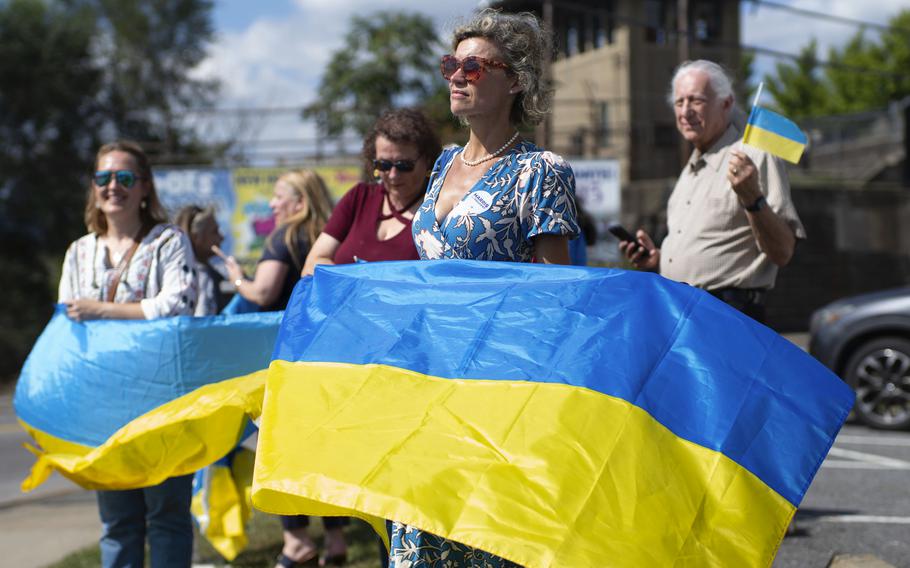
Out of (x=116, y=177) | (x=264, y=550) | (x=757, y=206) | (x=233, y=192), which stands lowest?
(x=264, y=550)

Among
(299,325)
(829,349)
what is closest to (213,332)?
(299,325)

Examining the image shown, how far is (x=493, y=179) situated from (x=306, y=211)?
2.31 meters

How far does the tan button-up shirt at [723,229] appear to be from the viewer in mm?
3787

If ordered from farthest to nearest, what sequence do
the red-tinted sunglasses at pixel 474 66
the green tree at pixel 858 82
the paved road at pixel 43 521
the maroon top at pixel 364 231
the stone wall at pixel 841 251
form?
1. the green tree at pixel 858 82
2. the stone wall at pixel 841 251
3. the paved road at pixel 43 521
4. the maroon top at pixel 364 231
5. the red-tinted sunglasses at pixel 474 66

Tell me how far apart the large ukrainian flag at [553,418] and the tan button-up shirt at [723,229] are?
131cm

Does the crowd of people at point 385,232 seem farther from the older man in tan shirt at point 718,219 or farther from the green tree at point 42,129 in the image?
the green tree at point 42,129

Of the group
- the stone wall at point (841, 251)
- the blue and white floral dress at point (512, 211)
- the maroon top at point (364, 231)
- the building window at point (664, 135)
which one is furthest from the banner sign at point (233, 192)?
the blue and white floral dress at point (512, 211)

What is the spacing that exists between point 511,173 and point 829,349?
7716mm

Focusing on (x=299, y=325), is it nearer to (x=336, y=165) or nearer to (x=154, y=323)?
(x=154, y=323)

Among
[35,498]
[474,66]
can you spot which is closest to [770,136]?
[474,66]

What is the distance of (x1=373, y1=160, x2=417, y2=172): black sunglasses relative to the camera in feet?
12.5

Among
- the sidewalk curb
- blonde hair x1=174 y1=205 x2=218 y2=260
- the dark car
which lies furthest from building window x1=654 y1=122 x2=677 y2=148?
blonde hair x1=174 y1=205 x2=218 y2=260

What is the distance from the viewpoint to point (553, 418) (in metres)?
2.25

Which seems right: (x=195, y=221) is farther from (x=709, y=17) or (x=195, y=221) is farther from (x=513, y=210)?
(x=709, y=17)
